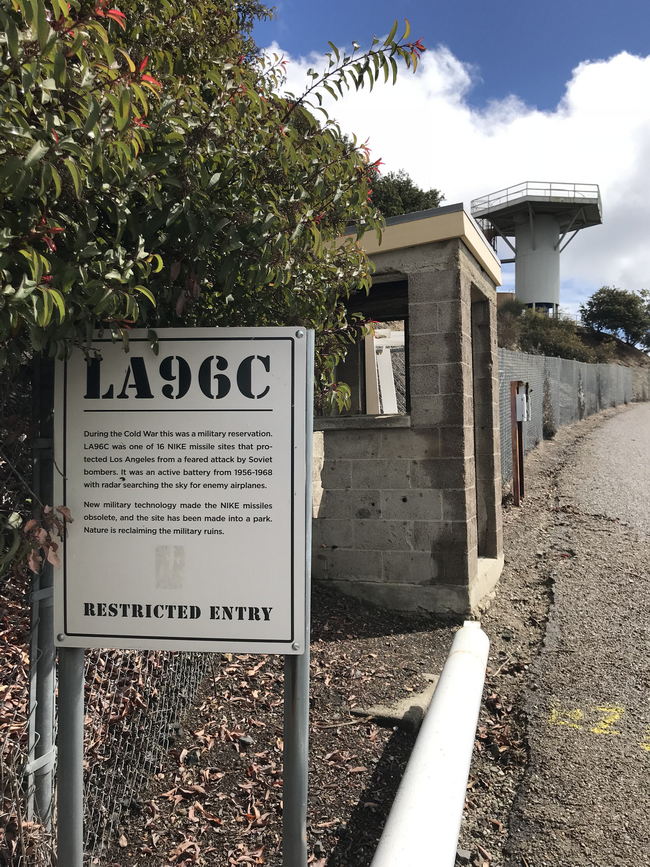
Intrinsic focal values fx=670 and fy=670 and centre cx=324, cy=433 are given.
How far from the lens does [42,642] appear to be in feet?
7.57

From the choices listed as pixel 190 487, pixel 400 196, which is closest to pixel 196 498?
pixel 190 487

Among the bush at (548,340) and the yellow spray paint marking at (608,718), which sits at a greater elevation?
the bush at (548,340)

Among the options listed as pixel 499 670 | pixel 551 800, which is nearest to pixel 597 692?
pixel 499 670

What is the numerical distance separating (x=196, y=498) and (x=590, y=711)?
3590 millimetres

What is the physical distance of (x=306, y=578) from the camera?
7.09 feet

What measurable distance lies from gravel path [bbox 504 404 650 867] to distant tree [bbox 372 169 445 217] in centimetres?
1786

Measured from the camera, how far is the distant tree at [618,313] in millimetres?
49062

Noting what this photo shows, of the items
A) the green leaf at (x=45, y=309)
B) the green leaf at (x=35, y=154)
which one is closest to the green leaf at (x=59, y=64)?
the green leaf at (x=35, y=154)

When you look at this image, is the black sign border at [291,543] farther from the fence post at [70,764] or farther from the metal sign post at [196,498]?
the fence post at [70,764]

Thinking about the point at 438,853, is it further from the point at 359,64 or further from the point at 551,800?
the point at 359,64

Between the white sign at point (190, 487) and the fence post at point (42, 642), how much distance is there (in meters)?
0.11

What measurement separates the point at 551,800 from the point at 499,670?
5.50 ft

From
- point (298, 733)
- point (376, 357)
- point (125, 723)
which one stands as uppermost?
point (376, 357)

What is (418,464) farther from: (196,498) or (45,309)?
(45,309)
